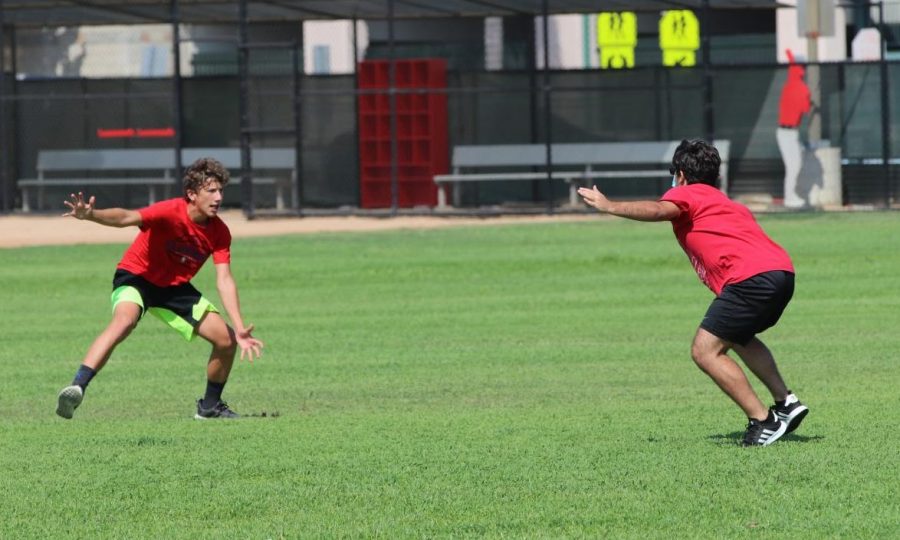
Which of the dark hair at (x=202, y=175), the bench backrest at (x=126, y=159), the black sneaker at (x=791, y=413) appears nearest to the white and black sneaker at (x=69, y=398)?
the dark hair at (x=202, y=175)

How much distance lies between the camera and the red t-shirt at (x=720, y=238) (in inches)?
315

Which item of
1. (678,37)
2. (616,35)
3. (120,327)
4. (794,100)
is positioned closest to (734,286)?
(120,327)

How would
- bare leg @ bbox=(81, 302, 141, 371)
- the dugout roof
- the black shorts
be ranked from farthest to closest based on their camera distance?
1. the dugout roof
2. bare leg @ bbox=(81, 302, 141, 371)
3. the black shorts

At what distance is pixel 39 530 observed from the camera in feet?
21.3

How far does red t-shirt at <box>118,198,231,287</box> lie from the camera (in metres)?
9.80

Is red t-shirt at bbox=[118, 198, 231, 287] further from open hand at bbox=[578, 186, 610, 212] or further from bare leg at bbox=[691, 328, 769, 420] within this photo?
bare leg at bbox=[691, 328, 769, 420]

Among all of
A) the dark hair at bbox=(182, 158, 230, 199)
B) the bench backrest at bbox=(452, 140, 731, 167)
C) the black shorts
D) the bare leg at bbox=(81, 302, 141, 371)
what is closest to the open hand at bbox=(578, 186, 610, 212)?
the black shorts

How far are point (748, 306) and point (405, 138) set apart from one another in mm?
21150

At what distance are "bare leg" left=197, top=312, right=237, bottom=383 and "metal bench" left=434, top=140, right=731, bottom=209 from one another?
1805 centimetres

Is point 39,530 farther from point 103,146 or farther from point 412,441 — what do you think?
point 103,146

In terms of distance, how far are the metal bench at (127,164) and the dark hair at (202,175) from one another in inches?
769

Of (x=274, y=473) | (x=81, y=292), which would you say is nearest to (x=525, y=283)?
(x=81, y=292)

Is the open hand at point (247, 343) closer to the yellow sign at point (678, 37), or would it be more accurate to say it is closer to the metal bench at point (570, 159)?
the metal bench at point (570, 159)

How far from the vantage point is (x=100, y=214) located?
30.7 feet
